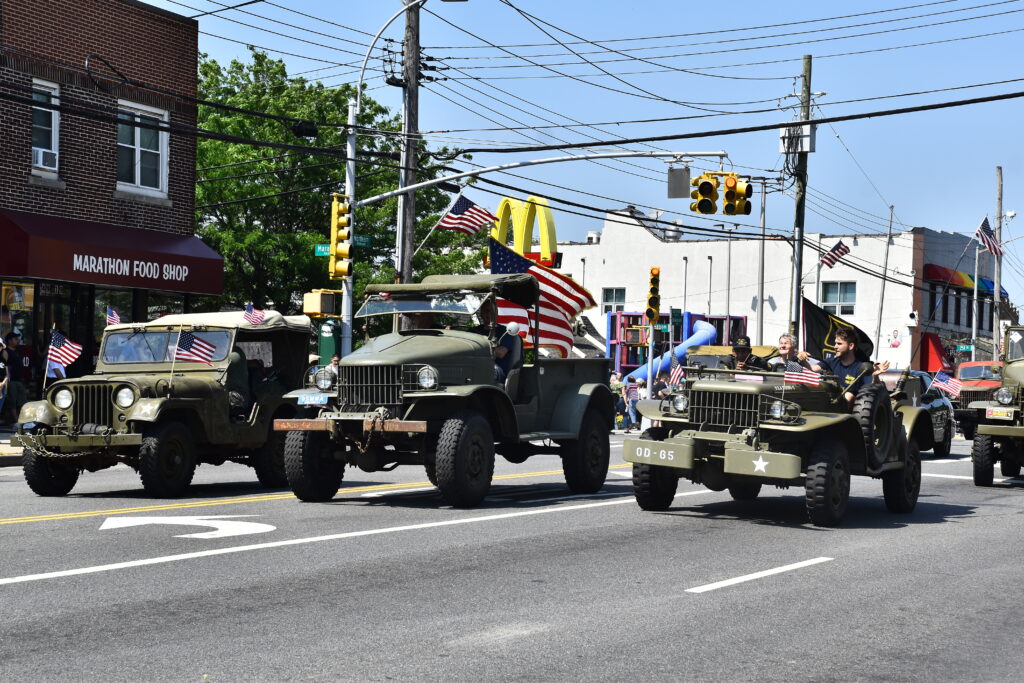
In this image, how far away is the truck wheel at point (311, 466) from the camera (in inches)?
542

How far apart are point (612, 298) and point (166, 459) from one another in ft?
218

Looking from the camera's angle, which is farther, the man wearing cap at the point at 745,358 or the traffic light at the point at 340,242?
the traffic light at the point at 340,242

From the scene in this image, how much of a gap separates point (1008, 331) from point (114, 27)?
1973cm

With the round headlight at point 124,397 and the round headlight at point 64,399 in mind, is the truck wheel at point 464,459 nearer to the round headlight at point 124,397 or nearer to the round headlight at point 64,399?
the round headlight at point 124,397

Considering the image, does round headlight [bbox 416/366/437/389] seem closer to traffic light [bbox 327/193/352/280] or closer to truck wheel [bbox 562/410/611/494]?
truck wheel [bbox 562/410/611/494]

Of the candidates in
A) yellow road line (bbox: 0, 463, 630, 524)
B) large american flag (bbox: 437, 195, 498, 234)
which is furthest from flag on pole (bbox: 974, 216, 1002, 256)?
yellow road line (bbox: 0, 463, 630, 524)

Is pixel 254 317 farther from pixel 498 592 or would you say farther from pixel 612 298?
pixel 612 298

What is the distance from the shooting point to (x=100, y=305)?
28.9m

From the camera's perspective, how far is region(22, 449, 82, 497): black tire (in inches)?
567

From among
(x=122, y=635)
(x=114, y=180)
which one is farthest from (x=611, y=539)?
(x=114, y=180)

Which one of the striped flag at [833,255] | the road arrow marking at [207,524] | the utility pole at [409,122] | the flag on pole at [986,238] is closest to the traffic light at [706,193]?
the utility pole at [409,122]

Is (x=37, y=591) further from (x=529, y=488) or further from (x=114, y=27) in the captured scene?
(x=114, y=27)

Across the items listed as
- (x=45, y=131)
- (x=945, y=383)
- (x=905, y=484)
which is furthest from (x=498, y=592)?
(x=45, y=131)

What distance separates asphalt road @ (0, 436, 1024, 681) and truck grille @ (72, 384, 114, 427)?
94 cm
